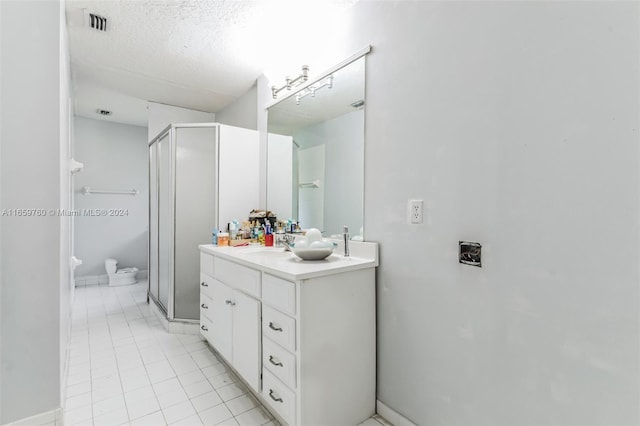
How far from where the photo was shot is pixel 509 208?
1117mm

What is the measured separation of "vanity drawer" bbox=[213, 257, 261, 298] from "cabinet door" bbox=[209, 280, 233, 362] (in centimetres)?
6

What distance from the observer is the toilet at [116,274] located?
4.23 meters

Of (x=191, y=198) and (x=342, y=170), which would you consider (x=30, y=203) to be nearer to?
(x=191, y=198)

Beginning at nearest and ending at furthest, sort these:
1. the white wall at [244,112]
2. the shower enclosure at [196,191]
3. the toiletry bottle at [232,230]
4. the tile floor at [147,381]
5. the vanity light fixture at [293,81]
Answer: the tile floor at [147,381] < the vanity light fixture at [293,81] < the toiletry bottle at [232,230] < the shower enclosure at [196,191] < the white wall at [244,112]

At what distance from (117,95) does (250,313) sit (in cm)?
316

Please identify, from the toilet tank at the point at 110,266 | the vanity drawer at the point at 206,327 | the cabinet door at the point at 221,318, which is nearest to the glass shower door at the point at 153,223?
the vanity drawer at the point at 206,327

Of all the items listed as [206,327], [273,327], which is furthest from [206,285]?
[273,327]

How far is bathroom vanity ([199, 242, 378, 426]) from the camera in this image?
1333mm

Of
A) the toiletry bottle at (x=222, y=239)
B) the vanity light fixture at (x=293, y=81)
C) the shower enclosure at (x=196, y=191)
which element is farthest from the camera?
the shower enclosure at (x=196, y=191)

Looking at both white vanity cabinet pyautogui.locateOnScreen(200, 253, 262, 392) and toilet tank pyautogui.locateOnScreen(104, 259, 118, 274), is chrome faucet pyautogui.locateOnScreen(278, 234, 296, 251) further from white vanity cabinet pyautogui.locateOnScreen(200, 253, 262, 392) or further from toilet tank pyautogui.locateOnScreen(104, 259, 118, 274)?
toilet tank pyautogui.locateOnScreen(104, 259, 118, 274)

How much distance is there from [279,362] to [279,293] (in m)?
0.33

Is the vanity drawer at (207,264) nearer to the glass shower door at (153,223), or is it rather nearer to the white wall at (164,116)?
the glass shower door at (153,223)

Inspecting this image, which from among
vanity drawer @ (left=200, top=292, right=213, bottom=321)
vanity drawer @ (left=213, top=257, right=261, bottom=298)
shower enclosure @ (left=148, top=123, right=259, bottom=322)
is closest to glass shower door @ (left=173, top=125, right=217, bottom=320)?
shower enclosure @ (left=148, top=123, right=259, bottom=322)

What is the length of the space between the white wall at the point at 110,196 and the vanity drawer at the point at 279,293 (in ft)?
13.3
